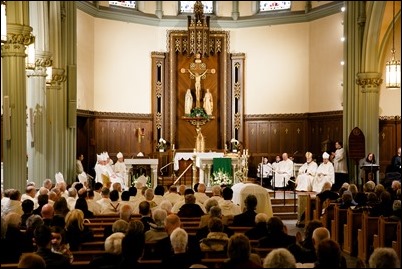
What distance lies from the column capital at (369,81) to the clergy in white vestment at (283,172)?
335 centimetres

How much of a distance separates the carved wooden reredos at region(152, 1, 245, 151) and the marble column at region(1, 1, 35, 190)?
38.4 ft

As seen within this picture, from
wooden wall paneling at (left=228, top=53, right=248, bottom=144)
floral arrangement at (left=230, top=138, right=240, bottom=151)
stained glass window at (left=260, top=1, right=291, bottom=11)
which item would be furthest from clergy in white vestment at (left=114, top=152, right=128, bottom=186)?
stained glass window at (left=260, top=1, right=291, bottom=11)

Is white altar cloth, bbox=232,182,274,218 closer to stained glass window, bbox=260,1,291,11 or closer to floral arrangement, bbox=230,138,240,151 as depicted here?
floral arrangement, bbox=230,138,240,151

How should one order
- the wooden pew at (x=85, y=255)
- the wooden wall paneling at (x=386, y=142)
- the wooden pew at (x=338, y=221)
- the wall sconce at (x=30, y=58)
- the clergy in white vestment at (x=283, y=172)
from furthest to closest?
the wooden wall paneling at (x=386, y=142) < the clergy in white vestment at (x=283, y=172) < the wall sconce at (x=30, y=58) < the wooden pew at (x=338, y=221) < the wooden pew at (x=85, y=255)

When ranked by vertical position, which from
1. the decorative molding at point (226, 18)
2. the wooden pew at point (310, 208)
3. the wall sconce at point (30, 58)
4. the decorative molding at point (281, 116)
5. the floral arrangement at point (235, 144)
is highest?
the decorative molding at point (226, 18)

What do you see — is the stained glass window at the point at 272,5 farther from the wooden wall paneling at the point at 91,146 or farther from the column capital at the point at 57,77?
the column capital at the point at 57,77

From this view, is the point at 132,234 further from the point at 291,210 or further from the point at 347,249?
the point at 291,210

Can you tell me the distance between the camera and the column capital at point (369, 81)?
19.0m

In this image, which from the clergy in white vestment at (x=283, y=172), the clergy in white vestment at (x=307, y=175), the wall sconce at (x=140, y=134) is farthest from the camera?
the wall sconce at (x=140, y=134)

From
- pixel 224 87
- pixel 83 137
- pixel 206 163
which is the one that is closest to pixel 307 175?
pixel 206 163

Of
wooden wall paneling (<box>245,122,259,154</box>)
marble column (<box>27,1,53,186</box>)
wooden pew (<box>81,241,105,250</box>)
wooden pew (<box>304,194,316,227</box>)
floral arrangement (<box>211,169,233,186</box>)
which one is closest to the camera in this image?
wooden pew (<box>81,241,105,250</box>)

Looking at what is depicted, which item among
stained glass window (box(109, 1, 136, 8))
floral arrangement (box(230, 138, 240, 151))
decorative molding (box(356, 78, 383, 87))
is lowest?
floral arrangement (box(230, 138, 240, 151))

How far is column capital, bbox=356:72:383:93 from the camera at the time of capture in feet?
62.3

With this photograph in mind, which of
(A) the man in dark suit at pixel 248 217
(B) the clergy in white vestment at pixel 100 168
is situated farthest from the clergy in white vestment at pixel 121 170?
(A) the man in dark suit at pixel 248 217
